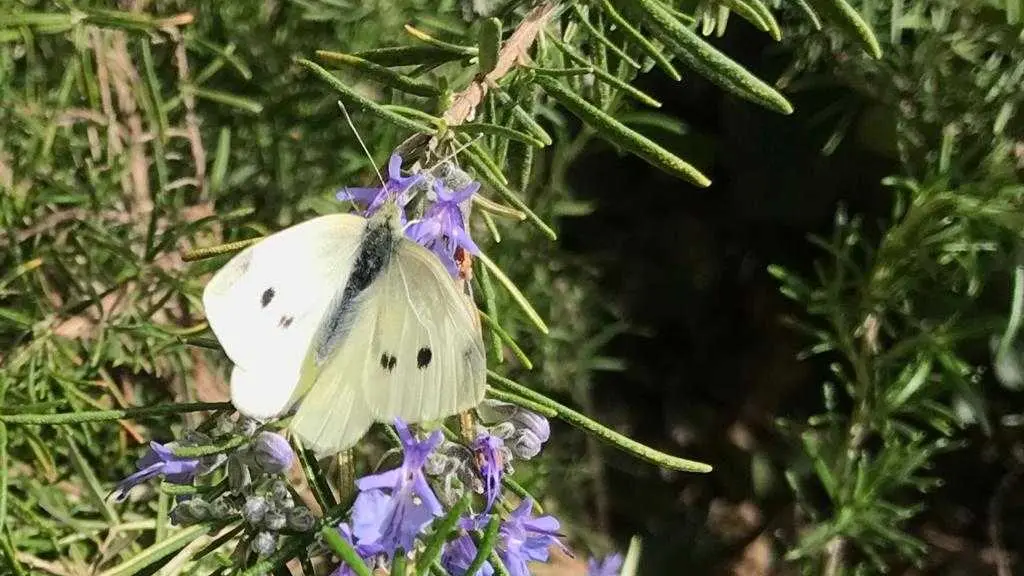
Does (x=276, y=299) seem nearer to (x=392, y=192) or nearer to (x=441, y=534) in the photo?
(x=392, y=192)

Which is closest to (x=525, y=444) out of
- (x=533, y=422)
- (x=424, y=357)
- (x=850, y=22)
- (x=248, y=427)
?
(x=533, y=422)

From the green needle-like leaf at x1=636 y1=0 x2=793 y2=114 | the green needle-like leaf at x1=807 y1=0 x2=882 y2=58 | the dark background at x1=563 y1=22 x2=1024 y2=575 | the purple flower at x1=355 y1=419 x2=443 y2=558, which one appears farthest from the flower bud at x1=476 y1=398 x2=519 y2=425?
the dark background at x1=563 y1=22 x2=1024 y2=575

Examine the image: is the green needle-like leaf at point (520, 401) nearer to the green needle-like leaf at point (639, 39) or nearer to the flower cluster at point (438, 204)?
the flower cluster at point (438, 204)

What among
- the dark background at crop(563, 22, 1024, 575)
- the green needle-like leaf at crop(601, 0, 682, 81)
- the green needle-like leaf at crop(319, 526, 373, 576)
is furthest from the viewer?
the dark background at crop(563, 22, 1024, 575)

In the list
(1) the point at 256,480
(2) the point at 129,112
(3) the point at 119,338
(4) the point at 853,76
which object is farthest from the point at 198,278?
(4) the point at 853,76

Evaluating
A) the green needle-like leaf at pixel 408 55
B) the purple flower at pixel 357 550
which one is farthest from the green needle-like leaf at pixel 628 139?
the purple flower at pixel 357 550

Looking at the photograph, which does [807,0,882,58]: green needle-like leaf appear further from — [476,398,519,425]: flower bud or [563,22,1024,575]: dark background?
[563,22,1024,575]: dark background

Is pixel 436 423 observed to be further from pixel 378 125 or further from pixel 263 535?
pixel 378 125
